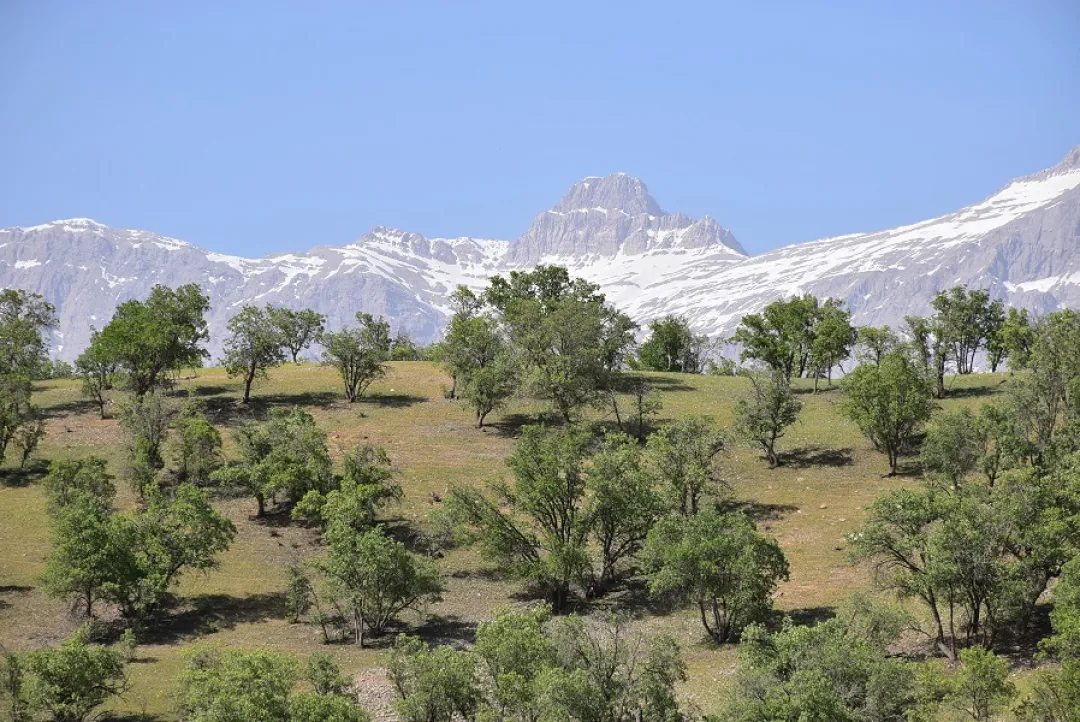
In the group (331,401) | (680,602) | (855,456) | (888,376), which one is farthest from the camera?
A: (331,401)

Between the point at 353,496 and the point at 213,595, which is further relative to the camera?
the point at 353,496

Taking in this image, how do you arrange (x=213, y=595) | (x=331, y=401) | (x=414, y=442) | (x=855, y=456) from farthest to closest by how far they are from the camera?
1. (x=331, y=401)
2. (x=414, y=442)
3. (x=855, y=456)
4. (x=213, y=595)

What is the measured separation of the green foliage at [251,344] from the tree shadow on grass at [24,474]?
797 inches

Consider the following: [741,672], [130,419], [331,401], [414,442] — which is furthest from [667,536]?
[331,401]

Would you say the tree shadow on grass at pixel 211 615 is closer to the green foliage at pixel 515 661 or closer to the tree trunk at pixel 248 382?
the green foliage at pixel 515 661

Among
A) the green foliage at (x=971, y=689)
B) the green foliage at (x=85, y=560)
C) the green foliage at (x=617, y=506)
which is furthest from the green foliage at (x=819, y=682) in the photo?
the green foliage at (x=85, y=560)

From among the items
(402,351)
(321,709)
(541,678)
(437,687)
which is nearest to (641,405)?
(437,687)

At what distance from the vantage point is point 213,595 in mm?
55750

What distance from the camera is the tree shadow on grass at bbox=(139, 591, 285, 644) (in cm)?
5062

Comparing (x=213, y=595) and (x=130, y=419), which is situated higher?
(x=130, y=419)

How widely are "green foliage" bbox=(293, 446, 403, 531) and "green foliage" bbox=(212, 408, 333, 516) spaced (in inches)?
56.5

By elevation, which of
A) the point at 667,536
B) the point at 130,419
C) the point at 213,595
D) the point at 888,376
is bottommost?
the point at 213,595

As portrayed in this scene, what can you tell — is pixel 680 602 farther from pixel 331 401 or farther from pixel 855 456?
pixel 331 401

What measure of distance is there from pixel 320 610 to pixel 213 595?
8361 millimetres
